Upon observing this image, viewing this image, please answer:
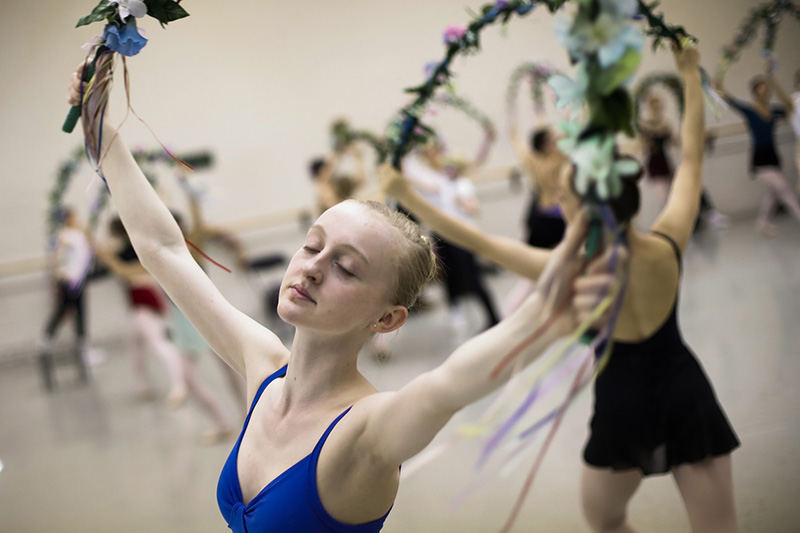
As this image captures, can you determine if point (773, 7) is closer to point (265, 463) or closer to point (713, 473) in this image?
point (713, 473)

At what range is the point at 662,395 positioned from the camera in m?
1.90

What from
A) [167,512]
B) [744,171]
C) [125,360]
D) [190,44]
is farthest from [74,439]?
[744,171]

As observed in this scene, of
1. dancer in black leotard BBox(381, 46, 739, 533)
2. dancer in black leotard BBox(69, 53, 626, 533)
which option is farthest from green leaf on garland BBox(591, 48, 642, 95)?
dancer in black leotard BBox(381, 46, 739, 533)

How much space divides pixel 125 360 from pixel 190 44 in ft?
12.7

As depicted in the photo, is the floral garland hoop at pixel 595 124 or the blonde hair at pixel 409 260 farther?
the blonde hair at pixel 409 260

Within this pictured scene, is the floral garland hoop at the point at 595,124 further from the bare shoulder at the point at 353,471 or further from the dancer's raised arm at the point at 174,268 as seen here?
the dancer's raised arm at the point at 174,268

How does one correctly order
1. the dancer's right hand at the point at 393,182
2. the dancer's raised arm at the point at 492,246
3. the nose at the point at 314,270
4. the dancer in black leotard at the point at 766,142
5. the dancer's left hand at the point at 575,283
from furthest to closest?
the dancer in black leotard at the point at 766,142
the dancer's right hand at the point at 393,182
the dancer's raised arm at the point at 492,246
the nose at the point at 314,270
the dancer's left hand at the point at 575,283

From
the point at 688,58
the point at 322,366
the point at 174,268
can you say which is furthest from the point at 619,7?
the point at 688,58

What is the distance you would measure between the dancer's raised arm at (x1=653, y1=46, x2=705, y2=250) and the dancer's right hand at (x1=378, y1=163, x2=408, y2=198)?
92 centimetres

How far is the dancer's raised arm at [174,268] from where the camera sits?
144 centimetres

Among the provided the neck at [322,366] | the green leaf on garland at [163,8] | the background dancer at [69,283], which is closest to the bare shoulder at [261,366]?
the neck at [322,366]

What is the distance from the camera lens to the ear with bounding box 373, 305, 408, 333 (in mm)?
1244

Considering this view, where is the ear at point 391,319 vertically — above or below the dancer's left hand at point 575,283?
below

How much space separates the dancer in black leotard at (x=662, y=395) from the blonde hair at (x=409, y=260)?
1.75 ft
